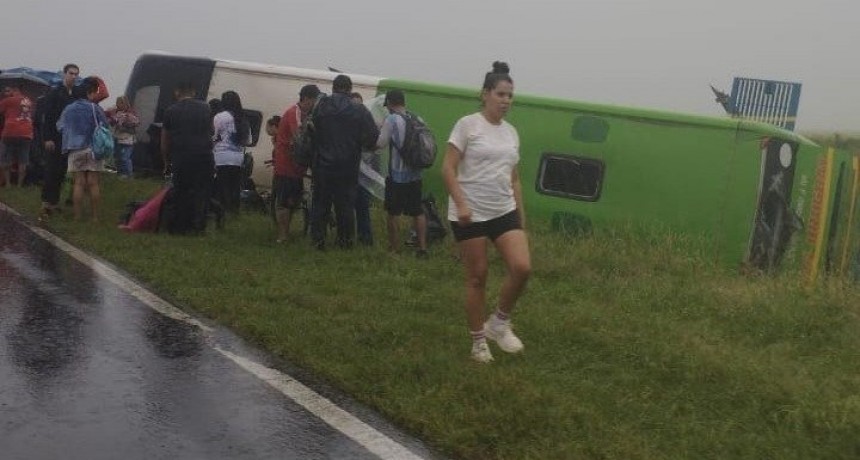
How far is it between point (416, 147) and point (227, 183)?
339cm

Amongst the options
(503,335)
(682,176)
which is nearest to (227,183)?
(682,176)

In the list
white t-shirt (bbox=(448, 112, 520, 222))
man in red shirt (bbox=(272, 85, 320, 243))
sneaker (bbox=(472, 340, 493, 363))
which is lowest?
sneaker (bbox=(472, 340, 493, 363))

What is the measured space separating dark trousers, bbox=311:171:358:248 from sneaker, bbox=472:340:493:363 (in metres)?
4.52

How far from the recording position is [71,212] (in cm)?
1347

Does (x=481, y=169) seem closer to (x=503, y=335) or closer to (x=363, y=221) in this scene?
(x=503, y=335)

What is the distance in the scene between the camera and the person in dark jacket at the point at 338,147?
1055 cm

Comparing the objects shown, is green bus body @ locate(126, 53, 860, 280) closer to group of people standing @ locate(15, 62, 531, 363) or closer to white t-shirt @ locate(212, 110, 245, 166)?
white t-shirt @ locate(212, 110, 245, 166)

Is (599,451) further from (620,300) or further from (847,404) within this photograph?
(620,300)

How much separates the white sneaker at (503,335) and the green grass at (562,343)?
12 cm

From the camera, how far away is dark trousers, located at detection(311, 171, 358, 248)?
10656 mm

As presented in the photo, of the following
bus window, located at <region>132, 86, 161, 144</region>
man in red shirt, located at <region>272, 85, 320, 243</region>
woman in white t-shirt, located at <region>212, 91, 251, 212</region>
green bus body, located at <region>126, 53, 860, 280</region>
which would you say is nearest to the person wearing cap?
man in red shirt, located at <region>272, 85, 320, 243</region>

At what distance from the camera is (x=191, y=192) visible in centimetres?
1155

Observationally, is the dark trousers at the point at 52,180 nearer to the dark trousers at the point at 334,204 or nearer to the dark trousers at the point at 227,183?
the dark trousers at the point at 227,183

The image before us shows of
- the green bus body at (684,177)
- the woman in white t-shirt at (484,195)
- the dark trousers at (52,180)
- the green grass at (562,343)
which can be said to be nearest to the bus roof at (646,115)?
the green bus body at (684,177)
